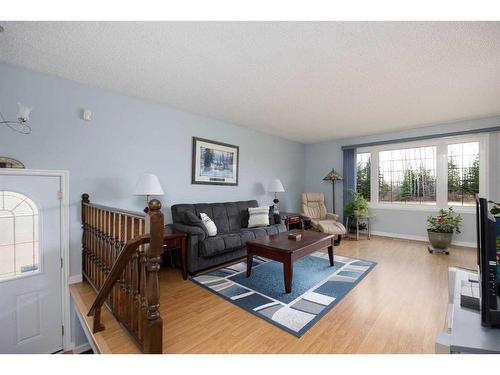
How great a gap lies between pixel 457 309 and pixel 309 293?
1.44 m

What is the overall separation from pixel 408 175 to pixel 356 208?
137cm

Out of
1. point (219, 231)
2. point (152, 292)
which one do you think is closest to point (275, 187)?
point (219, 231)

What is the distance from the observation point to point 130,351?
1.41m

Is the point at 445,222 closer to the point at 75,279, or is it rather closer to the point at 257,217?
the point at 257,217

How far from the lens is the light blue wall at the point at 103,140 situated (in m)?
2.30

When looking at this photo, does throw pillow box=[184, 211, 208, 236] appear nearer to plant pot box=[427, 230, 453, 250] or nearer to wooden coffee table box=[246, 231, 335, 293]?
wooden coffee table box=[246, 231, 335, 293]

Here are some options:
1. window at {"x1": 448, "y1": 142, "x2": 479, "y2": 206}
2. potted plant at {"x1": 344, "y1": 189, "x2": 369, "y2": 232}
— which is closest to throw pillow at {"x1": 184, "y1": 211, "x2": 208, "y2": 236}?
potted plant at {"x1": 344, "y1": 189, "x2": 369, "y2": 232}

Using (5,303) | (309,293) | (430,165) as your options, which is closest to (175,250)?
(5,303)

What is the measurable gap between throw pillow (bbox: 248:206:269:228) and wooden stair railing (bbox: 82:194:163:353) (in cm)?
232

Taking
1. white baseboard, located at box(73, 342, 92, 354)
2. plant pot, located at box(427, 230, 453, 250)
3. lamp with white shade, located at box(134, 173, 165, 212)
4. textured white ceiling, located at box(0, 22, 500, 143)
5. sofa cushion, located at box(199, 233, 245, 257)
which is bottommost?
white baseboard, located at box(73, 342, 92, 354)

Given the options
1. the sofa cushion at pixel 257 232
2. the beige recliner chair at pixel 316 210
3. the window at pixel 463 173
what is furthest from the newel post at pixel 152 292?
the window at pixel 463 173

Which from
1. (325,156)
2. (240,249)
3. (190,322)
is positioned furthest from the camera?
(325,156)

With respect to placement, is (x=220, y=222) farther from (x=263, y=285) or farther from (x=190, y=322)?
(x=190, y=322)

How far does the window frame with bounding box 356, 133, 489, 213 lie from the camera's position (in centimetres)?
408
